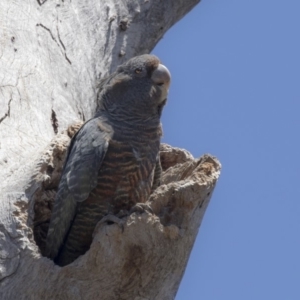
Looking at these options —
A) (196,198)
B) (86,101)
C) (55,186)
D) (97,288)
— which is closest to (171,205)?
(196,198)

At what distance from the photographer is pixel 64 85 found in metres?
5.65

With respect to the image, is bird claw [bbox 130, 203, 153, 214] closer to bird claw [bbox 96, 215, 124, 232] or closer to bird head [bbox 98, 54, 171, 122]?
bird claw [bbox 96, 215, 124, 232]

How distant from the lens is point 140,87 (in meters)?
5.25

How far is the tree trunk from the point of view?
424 cm

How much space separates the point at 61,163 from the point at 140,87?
0.76m

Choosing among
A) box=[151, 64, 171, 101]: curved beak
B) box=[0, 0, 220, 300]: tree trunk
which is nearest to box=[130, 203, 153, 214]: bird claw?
box=[0, 0, 220, 300]: tree trunk

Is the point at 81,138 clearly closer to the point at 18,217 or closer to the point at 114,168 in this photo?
the point at 114,168

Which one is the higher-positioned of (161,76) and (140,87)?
(161,76)

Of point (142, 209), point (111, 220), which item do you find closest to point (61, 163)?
point (111, 220)

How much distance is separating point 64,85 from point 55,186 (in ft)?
3.00

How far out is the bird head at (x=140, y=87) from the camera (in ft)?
17.1

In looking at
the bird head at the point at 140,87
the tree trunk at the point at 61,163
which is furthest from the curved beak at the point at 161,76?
the tree trunk at the point at 61,163

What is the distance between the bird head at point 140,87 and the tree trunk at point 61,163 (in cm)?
34

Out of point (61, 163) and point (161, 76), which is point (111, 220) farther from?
point (161, 76)
